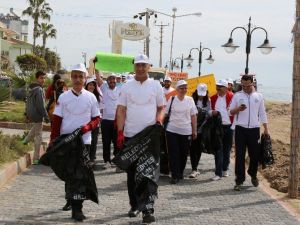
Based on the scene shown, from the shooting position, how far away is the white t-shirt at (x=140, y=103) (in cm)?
704

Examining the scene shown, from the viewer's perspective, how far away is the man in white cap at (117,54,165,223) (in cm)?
704

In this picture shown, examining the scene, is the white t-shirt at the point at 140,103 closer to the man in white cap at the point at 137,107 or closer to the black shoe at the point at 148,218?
the man in white cap at the point at 137,107

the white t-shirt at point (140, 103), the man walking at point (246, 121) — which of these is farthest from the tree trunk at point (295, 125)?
the white t-shirt at point (140, 103)

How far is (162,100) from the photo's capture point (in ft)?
23.5

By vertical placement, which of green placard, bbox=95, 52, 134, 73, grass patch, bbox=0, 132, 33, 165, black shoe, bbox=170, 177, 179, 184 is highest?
green placard, bbox=95, 52, 134, 73

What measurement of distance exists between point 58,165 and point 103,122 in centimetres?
463

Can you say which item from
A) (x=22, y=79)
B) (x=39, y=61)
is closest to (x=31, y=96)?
(x=22, y=79)

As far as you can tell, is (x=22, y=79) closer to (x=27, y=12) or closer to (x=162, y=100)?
(x=162, y=100)

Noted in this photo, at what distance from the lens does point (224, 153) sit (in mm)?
11055

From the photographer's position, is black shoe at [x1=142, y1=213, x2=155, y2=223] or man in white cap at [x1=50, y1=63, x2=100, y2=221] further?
man in white cap at [x1=50, y1=63, x2=100, y2=221]

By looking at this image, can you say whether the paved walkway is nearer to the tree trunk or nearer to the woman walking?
the woman walking

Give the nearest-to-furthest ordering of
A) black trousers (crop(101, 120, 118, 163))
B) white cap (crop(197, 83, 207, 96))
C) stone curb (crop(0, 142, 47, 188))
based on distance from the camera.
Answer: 1. stone curb (crop(0, 142, 47, 188))
2. white cap (crop(197, 83, 207, 96))
3. black trousers (crop(101, 120, 118, 163))

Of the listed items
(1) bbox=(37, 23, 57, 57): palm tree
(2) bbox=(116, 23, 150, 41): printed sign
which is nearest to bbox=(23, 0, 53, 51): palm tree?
(1) bbox=(37, 23, 57, 57): palm tree

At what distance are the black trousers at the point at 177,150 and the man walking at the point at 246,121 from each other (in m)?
1.04
